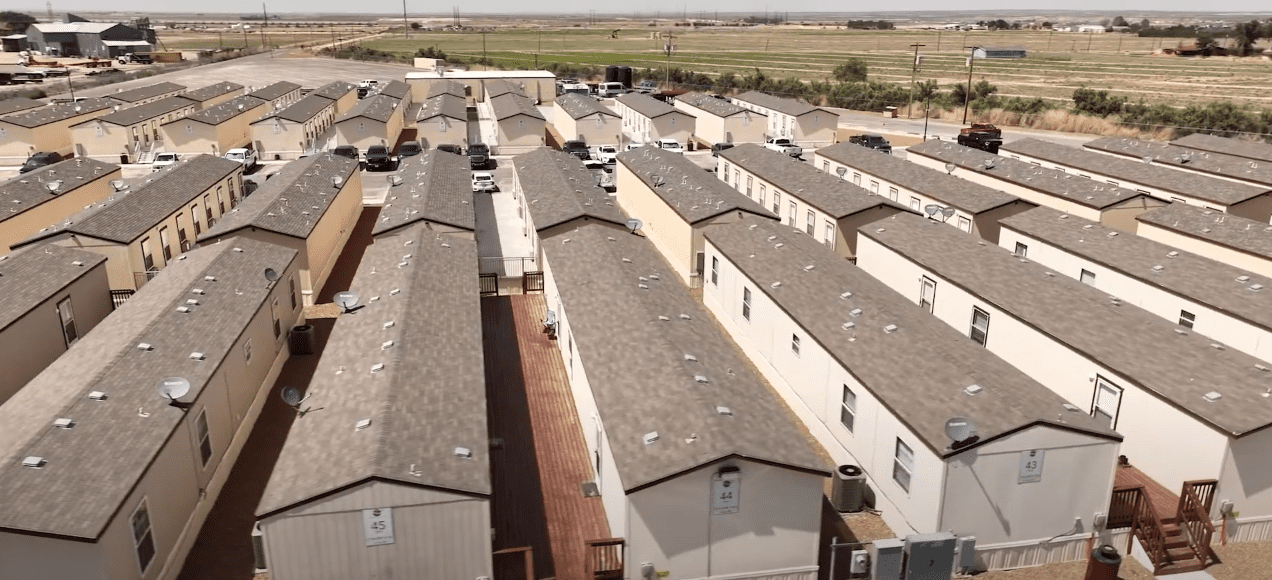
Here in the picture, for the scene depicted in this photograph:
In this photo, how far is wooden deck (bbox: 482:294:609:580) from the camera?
1936 cm

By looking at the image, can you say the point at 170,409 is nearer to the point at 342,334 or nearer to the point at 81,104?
the point at 342,334

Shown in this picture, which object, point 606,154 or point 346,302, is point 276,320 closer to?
point 346,302

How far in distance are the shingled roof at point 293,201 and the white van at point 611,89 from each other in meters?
66.1

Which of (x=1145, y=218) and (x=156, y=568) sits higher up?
(x=1145, y=218)

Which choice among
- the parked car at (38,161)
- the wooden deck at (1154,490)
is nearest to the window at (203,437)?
the wooden deck at (1154,490)

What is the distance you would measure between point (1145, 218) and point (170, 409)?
3798 cm

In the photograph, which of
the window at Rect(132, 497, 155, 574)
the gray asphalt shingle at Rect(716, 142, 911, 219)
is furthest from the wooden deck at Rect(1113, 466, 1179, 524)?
the window at Rect(132, 497, 155, 574)

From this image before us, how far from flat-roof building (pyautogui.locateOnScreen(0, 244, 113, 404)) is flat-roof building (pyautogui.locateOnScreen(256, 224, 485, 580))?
34.6 ft

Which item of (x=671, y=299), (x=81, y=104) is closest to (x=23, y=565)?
(x=671, y=299)

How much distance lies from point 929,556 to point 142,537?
1607cm

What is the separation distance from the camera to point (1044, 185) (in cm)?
4316

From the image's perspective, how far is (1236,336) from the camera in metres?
25.7

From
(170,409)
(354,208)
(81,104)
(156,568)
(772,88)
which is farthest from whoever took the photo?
(772,88)

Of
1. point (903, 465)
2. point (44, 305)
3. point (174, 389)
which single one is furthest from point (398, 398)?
point (44, 305)
